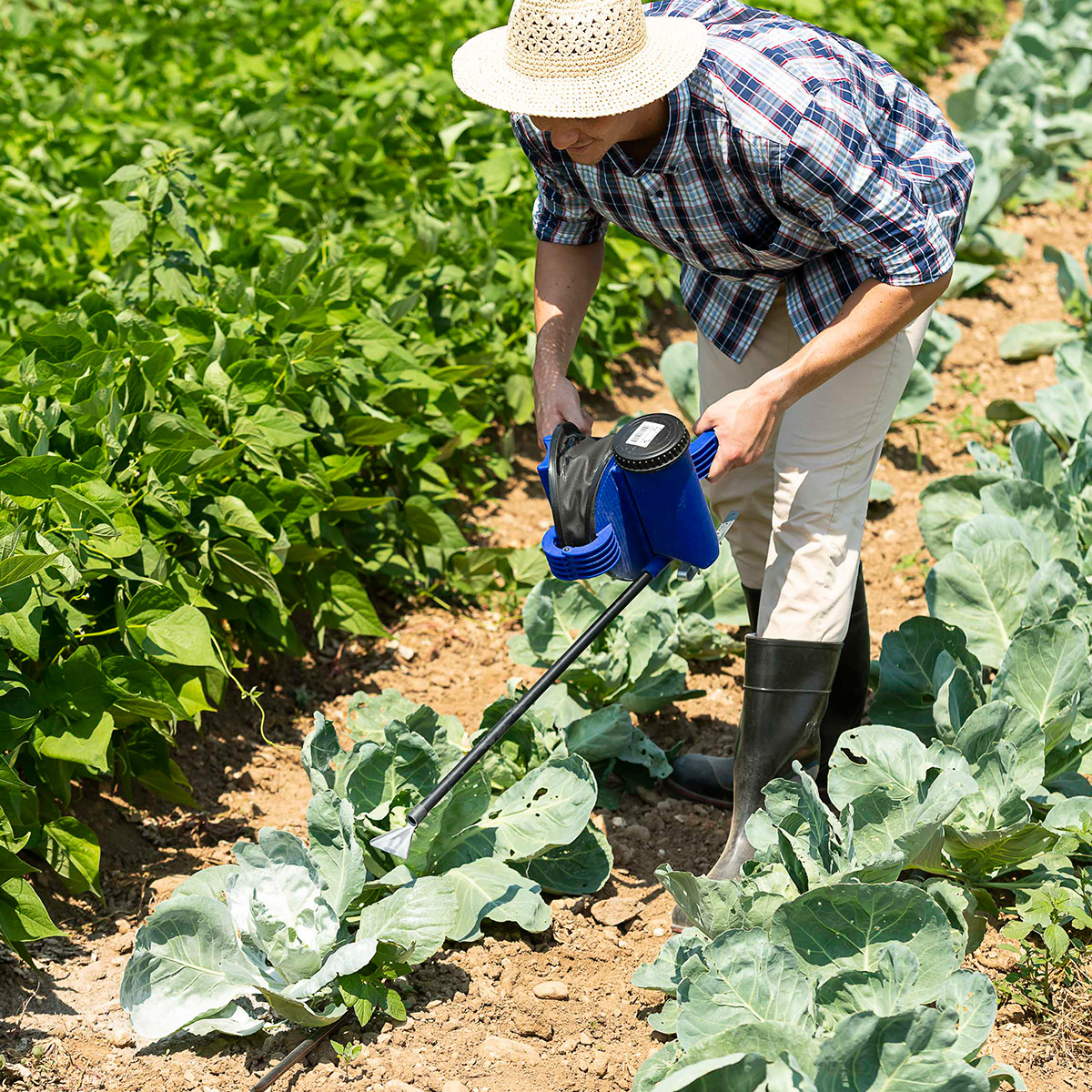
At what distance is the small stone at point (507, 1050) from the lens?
2.10 meters

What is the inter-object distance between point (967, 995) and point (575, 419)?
1168 millimetres

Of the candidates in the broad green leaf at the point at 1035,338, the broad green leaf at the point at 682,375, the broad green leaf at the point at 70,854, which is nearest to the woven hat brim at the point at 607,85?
the broad green leaf at the point at 70,854

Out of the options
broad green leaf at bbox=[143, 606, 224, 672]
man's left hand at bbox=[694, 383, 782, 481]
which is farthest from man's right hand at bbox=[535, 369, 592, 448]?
broad green leaf at bbox=[143, 606, 224, 672]

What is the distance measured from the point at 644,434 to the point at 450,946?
0.99 m

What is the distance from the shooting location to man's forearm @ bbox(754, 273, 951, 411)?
7.03 feet

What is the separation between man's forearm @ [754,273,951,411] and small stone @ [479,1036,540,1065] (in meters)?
1.12

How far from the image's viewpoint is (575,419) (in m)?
2.42

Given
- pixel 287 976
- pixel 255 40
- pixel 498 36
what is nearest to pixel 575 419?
pixel 498 36

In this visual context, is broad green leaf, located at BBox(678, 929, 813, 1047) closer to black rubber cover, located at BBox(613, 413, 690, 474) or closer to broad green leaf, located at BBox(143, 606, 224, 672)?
black rubber cover, located at BBox(613, 413, 690, 474)

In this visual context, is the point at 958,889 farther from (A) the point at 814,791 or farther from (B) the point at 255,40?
(B) the point at 255,40

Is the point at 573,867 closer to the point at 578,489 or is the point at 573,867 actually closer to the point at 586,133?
the point at 578,489

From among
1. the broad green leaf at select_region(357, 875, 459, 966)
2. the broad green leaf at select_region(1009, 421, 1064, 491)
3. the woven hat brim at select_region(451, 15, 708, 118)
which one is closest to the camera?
the woven hat brim at select_region(451, 15, 708, 118)

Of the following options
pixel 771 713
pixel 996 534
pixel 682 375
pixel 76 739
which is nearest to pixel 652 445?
pixel 771 713

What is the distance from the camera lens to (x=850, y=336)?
2.15 meters
